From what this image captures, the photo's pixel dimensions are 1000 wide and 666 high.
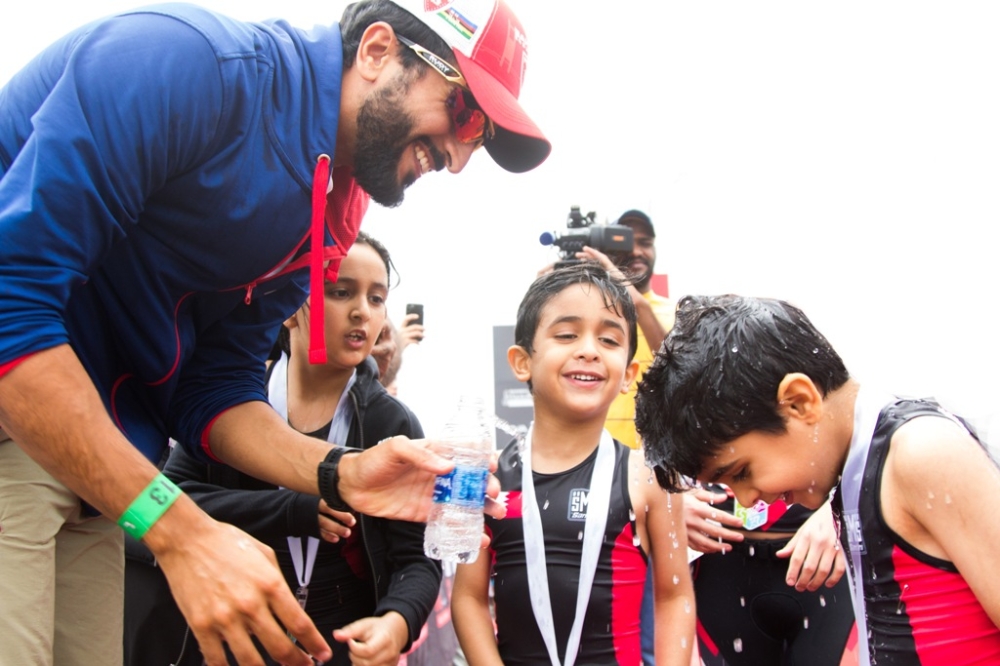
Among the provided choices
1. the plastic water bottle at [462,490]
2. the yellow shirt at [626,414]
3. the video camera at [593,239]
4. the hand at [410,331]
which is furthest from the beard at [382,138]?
the hand at [410,331]

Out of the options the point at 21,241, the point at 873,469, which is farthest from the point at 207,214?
the point at 873,469

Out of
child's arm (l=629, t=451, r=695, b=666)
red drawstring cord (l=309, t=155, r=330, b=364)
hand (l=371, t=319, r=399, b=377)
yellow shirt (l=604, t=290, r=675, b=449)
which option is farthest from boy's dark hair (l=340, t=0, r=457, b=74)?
hand (l=371, t=319, r=399, b=377)

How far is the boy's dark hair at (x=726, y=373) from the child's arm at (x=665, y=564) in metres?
0.49

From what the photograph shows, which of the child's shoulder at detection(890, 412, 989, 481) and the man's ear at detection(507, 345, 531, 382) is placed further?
the man's ear at detection(507, 345, 531, 382)

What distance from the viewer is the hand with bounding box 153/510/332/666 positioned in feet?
4.69

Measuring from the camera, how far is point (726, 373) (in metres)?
2.01

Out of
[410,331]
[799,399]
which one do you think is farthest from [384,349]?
[799,399]

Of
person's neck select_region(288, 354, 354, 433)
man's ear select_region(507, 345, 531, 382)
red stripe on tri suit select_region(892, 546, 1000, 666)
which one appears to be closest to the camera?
red stripe on tri suit select_region(892, 546, 1000, 666)

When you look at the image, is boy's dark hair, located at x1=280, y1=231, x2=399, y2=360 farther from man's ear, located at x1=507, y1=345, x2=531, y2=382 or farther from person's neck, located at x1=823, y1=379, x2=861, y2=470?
person's neck, located at x1=823, y1=379, x2=861, y2=470

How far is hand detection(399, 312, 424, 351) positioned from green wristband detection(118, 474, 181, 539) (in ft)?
12.5

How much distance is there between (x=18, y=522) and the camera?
1.91m

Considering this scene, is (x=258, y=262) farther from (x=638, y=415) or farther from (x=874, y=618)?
(x=874, y=618)

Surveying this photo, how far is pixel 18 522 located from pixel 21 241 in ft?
2.87

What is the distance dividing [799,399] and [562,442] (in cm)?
107
